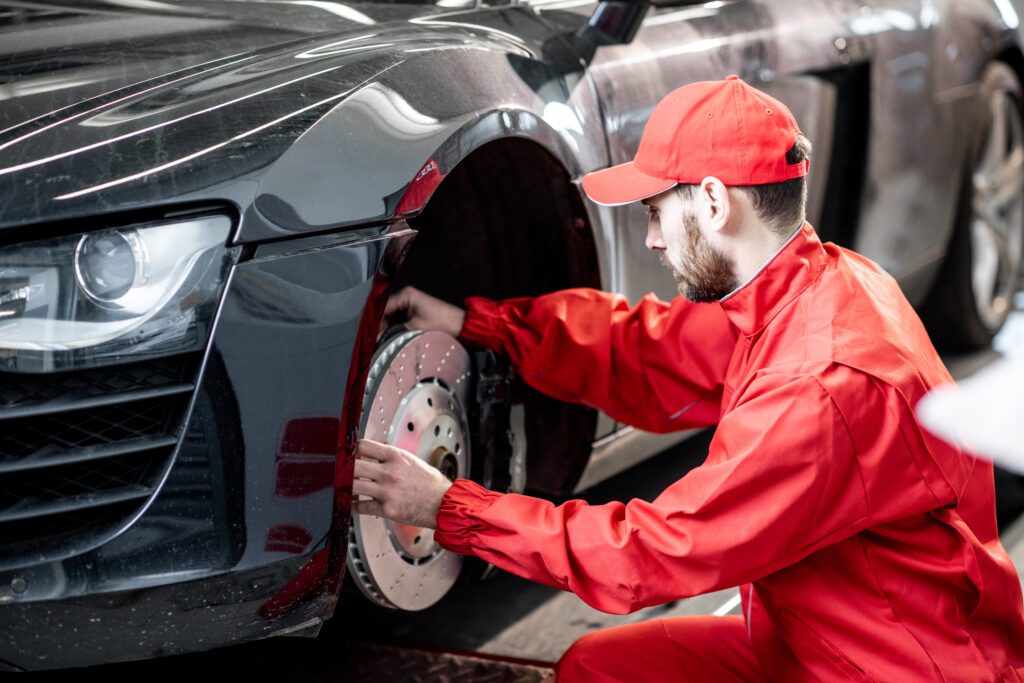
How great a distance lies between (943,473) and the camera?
62.9 inches

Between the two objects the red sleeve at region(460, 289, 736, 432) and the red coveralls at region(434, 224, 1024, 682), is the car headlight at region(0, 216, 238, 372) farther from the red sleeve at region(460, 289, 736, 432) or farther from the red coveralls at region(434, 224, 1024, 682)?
the red sleeve at region(460, 289, 736, 432)

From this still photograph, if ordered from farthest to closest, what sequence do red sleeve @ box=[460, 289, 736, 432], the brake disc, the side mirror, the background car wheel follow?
the background car wheel → the side mirror → red sleeve @ box=[460, 289, 736, 432] → the brake disc

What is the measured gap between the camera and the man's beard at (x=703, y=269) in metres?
1.72

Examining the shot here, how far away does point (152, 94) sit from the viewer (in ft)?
4.95

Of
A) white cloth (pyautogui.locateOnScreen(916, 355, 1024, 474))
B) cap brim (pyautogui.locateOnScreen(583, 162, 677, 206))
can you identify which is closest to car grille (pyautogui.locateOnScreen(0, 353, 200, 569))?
cap brim (pyautogui.locateOnScreen(583, 162, 677, 206))

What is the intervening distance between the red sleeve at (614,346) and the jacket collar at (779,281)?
0.34 m

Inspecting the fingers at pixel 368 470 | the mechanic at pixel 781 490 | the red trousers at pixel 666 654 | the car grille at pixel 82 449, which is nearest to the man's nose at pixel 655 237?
the mechanic at pixel 781 490

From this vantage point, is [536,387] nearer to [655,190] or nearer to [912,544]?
[655,190]

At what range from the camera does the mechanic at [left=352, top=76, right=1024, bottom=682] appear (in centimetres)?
155

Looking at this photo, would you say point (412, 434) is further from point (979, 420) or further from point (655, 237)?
point (979, 420)

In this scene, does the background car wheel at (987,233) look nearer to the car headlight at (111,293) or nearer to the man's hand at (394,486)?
the man's hand at (394,486)

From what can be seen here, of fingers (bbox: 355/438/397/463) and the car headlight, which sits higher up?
the car headlight

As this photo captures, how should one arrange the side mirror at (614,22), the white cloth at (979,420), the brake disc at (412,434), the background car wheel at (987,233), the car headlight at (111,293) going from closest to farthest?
the car headlight at (111,293)
the white cloth at (979,420)
the brake disc at (412,434)
the side mirror at (614,22)
the background car wheel at (987,233)

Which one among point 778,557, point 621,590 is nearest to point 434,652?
point 621,590
